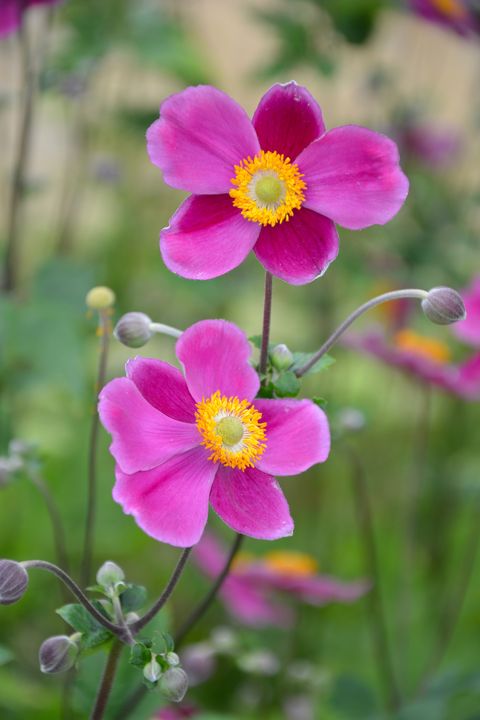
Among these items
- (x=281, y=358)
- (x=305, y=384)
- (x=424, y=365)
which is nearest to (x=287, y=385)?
(x=281, y=358)

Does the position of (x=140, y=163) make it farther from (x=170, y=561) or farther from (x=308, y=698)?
(x=308, y=698)

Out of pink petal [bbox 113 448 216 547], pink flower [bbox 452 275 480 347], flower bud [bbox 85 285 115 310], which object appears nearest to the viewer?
pink petal [bbox 113 448 216 547]

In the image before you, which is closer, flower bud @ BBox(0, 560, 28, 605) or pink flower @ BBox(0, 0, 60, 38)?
flower bud @ BBox(0, 560, 28, 605)

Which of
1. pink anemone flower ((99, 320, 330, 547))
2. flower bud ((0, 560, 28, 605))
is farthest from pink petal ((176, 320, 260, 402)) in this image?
flower bud ((0, 560, 28, 605))

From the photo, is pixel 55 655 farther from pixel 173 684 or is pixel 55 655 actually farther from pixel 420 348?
pixel 420 348

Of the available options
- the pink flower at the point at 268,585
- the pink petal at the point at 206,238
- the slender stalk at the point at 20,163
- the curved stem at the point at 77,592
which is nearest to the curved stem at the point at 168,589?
the curved stem at the point at 77,592

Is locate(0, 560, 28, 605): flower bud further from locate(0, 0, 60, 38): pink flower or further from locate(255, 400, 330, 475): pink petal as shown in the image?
locate(0, 0, 60, 38): pink flower
